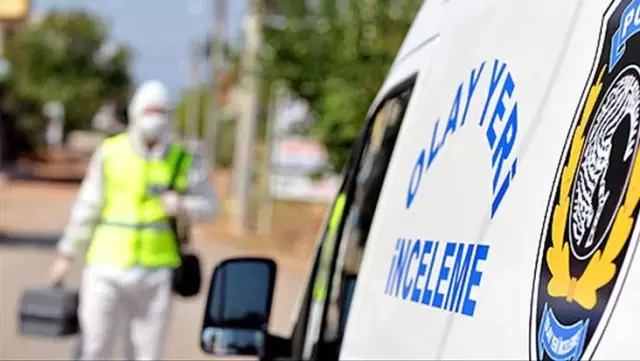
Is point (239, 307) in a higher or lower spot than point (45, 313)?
higher

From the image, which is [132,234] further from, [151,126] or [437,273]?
[437,273]

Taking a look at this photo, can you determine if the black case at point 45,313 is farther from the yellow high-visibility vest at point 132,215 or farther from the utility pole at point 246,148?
the utility pole at point 246,148

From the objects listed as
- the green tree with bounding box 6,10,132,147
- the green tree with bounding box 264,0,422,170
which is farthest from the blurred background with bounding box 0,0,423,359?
the green tree with bounding box 6,10,132,147

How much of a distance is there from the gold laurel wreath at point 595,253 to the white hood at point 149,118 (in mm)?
4881

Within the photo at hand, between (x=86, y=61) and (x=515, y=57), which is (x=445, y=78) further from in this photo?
(x=86, y=61)

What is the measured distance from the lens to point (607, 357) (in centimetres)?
192

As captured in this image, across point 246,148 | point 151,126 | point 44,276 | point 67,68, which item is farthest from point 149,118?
point 67,68

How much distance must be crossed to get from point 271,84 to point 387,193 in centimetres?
1636

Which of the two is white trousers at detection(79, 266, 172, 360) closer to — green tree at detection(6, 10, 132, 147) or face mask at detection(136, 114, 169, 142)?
face mask at detection(136, 114, 169, 142)

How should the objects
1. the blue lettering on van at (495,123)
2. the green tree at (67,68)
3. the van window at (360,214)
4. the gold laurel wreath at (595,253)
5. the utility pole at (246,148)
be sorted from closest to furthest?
the gold laurel wreath at (595,253)
the blue lettering on van at (495,123)
the van window at (360,214)
the utility pole at (246,148)
the green tree at (67,68)

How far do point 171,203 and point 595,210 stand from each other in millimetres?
4978

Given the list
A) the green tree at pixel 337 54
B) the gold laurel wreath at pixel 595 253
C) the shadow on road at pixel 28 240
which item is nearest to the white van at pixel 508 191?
the gold laurel wreath at pixel 595 253

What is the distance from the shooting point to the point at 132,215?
697 centimetres

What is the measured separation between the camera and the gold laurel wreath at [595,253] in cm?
198
